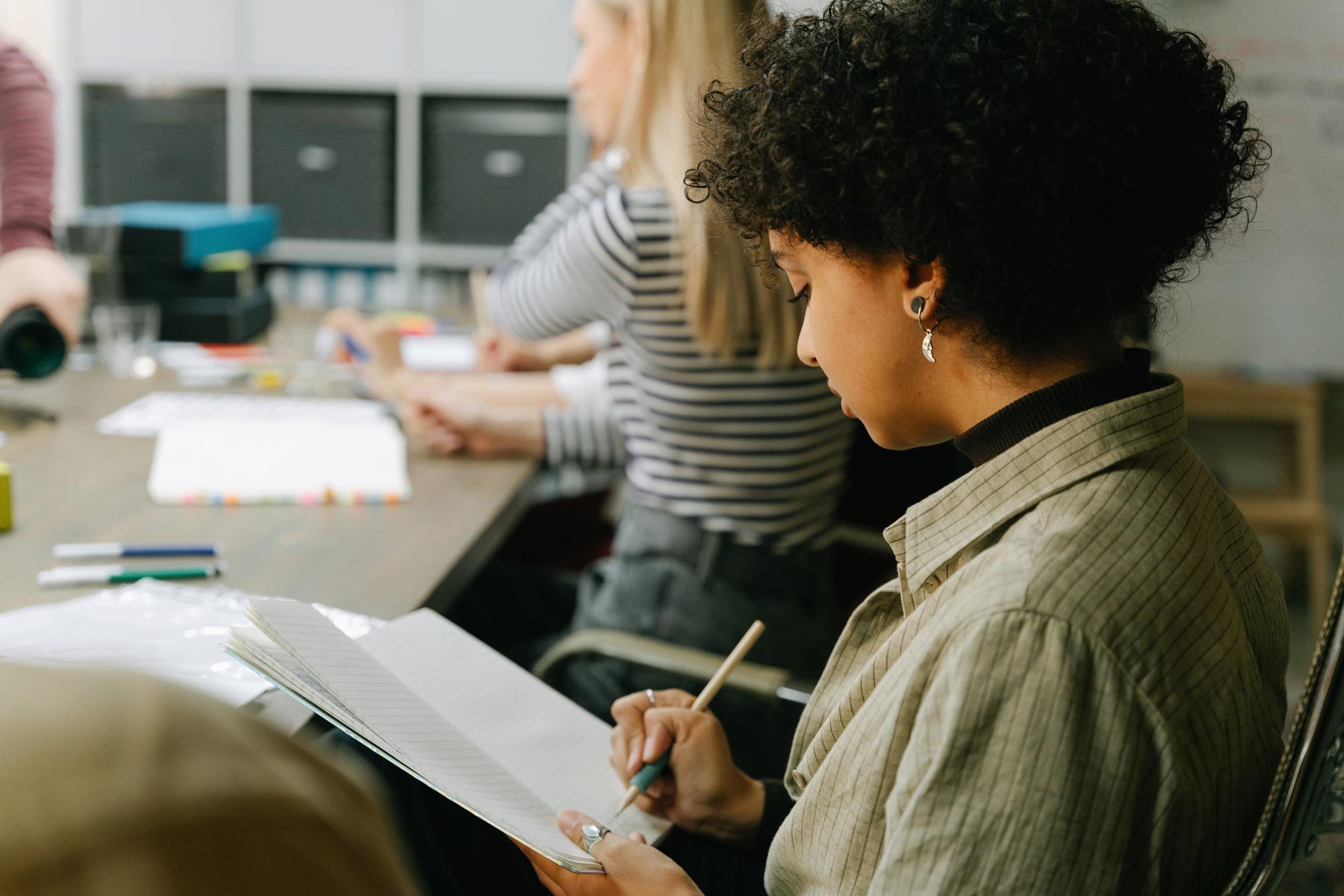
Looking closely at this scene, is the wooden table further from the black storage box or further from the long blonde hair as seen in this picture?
the black storage box

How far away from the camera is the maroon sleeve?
6.13ft

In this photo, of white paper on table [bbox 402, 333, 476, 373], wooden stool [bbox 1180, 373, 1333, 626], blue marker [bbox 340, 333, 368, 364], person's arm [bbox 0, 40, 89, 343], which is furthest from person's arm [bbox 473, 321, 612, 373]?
wooden stool [bbox 1180, 373, 1333, 626]

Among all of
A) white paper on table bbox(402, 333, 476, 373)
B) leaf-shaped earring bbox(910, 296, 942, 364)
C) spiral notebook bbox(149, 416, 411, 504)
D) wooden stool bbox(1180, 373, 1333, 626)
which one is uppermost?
leaf-shaped earring bbox(910, 296, 942, 364)

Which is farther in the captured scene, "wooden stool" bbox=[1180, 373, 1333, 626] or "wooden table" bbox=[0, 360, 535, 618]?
"wooden stool" bbox=[1180, 373, 1333, 626]

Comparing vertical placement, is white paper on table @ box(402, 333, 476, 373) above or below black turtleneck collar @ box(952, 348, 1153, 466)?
below

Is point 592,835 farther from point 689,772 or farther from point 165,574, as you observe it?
point 165,574

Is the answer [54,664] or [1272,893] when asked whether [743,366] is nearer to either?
[1272,893]

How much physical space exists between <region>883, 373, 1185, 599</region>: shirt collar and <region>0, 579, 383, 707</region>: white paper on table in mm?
456

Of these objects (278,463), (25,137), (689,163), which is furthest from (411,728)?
(25,137)

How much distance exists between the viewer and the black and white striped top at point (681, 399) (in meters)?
1.44

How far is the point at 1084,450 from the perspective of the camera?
A: 2.18 ft

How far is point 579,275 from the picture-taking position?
4.86 feet

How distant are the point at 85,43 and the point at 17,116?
1.60m

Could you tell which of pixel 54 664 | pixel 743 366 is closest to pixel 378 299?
pixel 743 366
